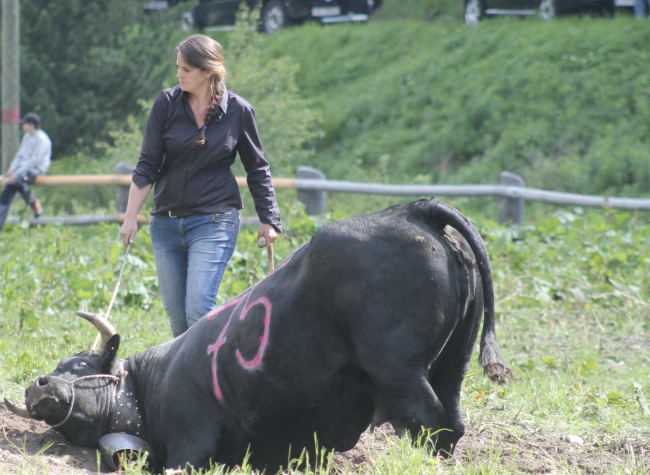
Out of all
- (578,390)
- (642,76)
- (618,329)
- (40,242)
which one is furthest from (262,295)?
(642,76)

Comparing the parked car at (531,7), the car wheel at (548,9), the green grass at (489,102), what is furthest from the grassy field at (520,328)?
the car wheel at (548,9)

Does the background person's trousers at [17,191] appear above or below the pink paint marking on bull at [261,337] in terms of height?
below

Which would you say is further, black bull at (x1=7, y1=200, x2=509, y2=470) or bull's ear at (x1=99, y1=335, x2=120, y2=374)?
bull's ear at (x1=99, y1=335, x2=120, y2=374)

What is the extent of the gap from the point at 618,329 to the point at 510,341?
37.0 inches

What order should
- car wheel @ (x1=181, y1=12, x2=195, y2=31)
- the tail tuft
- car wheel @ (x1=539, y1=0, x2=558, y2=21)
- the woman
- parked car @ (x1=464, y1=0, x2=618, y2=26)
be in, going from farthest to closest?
car wheel @ (x1=181, y1=12, x2=195, y2=31), car wheel @ (x1=539, y1=0, x2=558, y2=21), parked car @ (x1=464, y1=0, x2=618, y2=26), the woman, the tail tuft

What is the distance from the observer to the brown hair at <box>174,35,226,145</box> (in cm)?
357

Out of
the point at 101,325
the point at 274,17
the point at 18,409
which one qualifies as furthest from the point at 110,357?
the point at 274,17

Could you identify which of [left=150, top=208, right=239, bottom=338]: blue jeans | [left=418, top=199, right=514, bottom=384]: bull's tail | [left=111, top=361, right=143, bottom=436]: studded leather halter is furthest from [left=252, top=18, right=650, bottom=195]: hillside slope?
[left=111, top=361, right=143, bottom=436]: studded leather halter

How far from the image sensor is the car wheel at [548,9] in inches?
623

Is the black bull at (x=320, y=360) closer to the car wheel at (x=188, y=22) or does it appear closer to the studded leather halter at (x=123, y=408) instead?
the studded leather halter at (x=123, y=408)

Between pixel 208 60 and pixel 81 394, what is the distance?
1.69m

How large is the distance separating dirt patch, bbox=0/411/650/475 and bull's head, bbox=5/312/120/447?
12 cm

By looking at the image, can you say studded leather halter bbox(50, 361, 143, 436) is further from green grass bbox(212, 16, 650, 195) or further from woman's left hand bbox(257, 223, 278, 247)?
green grass bbox(212, 16, 650, 195)

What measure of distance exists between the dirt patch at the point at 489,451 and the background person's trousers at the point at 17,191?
599 cm
